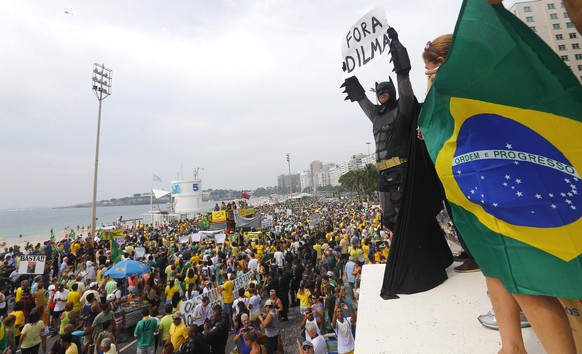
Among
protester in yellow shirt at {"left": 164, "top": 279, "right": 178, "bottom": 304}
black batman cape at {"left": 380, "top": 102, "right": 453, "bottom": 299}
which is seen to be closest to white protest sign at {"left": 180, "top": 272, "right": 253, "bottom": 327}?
protester in yellow shirt at {"left": 164, "top": 279, "right": 178, "bottom": 304}

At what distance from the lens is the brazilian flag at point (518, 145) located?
1.29 meters

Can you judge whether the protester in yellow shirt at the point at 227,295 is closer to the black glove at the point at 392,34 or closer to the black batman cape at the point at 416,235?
the black batman cape at the point at 416,235

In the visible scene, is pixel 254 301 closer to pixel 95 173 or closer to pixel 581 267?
pixel 581 267

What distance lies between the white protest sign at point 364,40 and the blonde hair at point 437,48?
1056mm

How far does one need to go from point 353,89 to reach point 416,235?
2.11 metres

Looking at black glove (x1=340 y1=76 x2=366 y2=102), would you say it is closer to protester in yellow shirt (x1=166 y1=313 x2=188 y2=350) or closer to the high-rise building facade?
protester in yellow shirt (x1=166 y1=313 x2=188 y2=350)

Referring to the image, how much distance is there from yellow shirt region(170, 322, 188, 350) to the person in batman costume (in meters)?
4.82

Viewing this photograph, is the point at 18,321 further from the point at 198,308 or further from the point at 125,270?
the point at 198,308

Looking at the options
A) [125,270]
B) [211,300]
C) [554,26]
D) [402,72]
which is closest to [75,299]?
[125,270]

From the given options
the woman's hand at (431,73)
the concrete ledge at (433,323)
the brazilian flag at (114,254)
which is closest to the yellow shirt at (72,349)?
the concrete ledge at (433,323)

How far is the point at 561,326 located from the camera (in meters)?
1.30

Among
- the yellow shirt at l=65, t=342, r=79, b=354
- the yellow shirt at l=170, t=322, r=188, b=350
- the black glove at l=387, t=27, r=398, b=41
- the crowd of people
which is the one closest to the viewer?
the black glove at l=387, t=27, r=398, b=41

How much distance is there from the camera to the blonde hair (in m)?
1.98

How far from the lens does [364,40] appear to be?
131 inches
